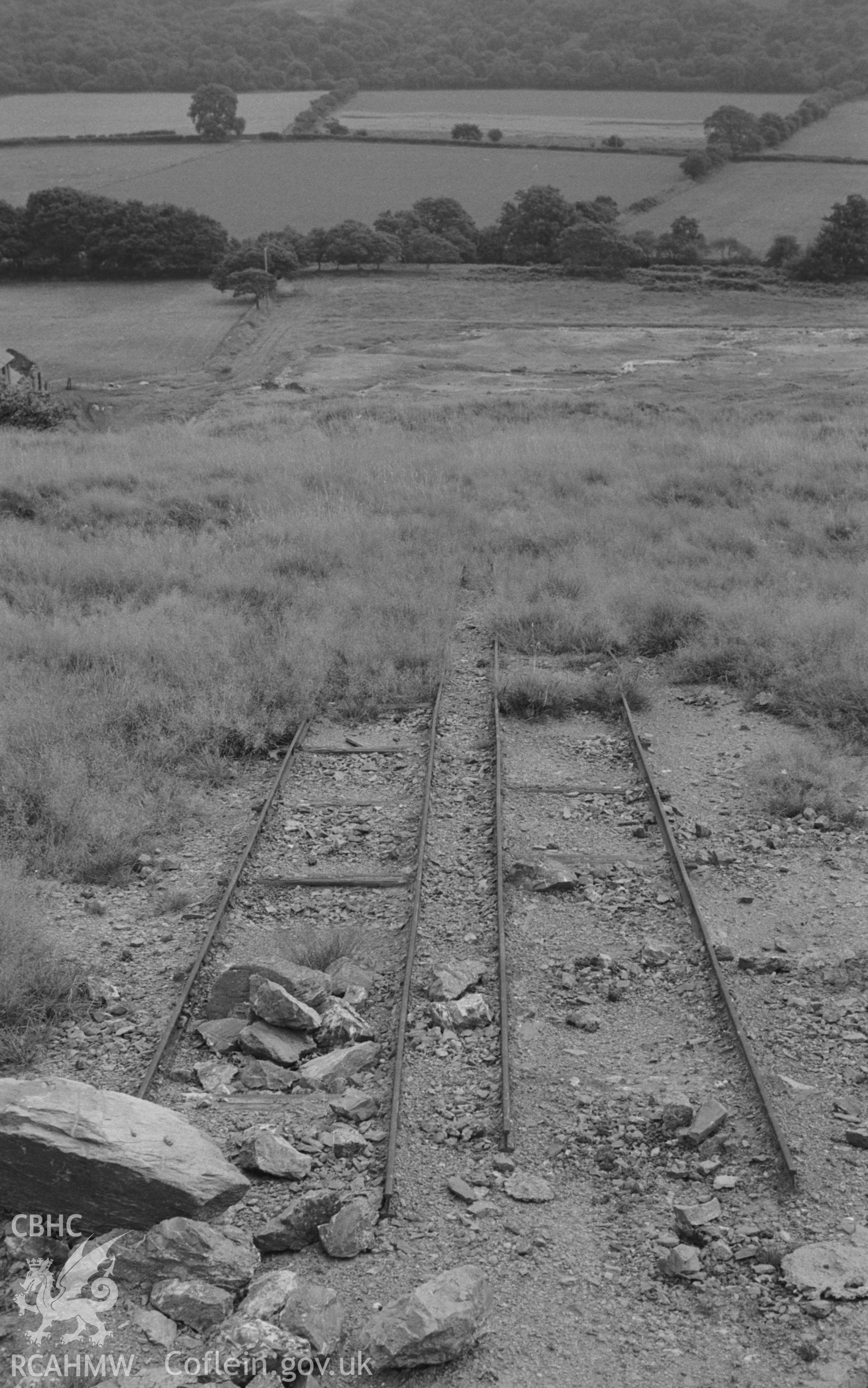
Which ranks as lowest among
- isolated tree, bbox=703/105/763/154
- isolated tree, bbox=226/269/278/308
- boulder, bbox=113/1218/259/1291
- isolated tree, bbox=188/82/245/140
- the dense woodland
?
boulder, bbox=113/1218/259/1291

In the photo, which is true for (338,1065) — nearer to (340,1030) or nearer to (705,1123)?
(340,1030)

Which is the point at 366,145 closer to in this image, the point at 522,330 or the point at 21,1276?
the point at 522,330

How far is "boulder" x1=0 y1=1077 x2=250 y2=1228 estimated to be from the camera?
6008 mm

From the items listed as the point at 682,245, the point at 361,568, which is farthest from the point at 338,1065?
the point at 682,245

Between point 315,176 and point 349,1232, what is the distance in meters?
103

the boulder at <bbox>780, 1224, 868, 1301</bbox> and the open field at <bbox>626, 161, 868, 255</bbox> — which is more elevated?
the open field at <bbox>626, 161, 868, 255</bbox>

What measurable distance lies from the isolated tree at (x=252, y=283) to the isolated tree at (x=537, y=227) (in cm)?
1921

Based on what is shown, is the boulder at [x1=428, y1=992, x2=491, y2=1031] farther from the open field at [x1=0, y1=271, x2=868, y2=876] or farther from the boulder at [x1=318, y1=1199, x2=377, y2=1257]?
the open field at [x1=0, y1=271, x2=868, y2=876]

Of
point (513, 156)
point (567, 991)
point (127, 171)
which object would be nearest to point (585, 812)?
point (567, 991)

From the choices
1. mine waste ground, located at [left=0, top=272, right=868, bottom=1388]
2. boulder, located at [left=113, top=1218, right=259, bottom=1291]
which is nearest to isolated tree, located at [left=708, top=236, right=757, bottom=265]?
mine waste ground, located at [left=0, top=272, right=868, bottom=1388]

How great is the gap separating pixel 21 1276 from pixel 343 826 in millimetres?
Answer: 5406

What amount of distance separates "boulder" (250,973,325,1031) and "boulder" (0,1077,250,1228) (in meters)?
1.65

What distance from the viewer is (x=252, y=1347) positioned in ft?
17.7

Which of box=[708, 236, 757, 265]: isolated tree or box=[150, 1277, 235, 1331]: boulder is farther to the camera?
box=[708, 236, 757, 265]: isolated tree
